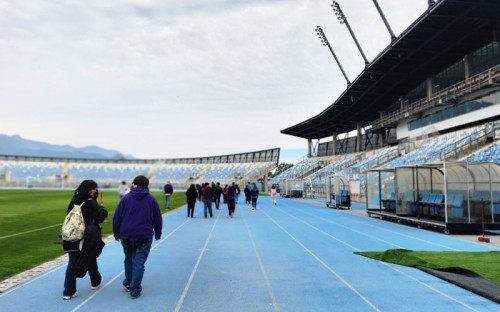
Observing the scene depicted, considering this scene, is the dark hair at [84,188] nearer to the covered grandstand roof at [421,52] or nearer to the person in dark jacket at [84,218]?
the person in dark jacket at [84,218]

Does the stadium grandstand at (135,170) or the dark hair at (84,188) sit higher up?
the stadium grandstand at (135,170)

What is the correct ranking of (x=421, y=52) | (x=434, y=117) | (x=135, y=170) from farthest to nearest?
(x=135, y=170)
(x=434, y=117)
(x=421, y=52)

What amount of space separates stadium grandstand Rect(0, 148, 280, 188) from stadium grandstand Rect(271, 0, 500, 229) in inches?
1159

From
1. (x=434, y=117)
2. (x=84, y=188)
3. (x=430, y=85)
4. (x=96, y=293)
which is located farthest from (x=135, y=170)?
(x=84, y=188)

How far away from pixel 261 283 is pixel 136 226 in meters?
2.36

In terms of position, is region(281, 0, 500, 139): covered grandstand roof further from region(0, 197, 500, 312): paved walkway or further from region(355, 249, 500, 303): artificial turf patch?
region(0, 197, 500, 312): paved walkway

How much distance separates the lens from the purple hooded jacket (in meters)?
5.40

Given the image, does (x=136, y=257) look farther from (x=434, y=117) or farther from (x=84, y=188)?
(x=434, y=117)

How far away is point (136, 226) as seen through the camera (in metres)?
5.40

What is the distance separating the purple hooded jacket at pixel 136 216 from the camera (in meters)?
5.40

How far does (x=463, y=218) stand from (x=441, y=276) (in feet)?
23.1

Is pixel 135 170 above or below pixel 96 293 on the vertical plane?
above

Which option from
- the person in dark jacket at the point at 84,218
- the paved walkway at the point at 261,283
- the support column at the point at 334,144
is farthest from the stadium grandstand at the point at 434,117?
the person in dark jacket at the point at 84,218

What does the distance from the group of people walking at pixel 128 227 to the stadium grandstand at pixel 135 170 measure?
68312mm
